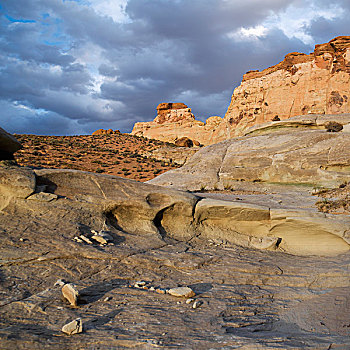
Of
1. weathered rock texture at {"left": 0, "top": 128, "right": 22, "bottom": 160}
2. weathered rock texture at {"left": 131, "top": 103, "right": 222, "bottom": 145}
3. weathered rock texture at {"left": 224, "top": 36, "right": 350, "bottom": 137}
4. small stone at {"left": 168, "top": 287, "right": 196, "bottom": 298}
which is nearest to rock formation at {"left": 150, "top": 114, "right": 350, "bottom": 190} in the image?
weathered rock texture at {"left": 0, "top": 128, "right": 22, "bottom": 160}

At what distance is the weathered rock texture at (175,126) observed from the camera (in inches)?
2451

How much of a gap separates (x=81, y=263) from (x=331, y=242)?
610 centimetres

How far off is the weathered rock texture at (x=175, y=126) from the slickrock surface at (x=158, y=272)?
177ft

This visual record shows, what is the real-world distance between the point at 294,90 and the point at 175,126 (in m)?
30.9

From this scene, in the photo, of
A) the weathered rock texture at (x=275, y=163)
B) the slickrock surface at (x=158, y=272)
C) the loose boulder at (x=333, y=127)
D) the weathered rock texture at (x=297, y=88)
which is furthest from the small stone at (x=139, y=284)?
the weathered rock texture at (x=297, y=88)

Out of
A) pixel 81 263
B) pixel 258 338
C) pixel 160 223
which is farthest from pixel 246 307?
pixel 160 223

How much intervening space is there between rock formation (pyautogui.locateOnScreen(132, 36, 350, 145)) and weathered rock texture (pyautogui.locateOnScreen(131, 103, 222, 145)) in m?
10.4

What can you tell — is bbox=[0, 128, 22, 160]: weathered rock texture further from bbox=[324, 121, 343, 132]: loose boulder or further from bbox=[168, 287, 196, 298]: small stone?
bbox=[324, 121, 343, 132]: loose boulder

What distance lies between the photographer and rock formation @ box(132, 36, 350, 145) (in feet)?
125

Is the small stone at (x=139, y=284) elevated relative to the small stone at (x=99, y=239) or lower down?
lower down

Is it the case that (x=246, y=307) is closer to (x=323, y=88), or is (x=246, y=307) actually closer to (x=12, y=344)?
Result: (x=12, y=344)

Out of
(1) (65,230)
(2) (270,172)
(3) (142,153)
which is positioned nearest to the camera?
(1) (65,230)

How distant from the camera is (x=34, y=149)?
29.0 m

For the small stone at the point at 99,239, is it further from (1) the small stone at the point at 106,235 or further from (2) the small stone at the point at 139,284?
(2) the small stone at the point at 139,284
